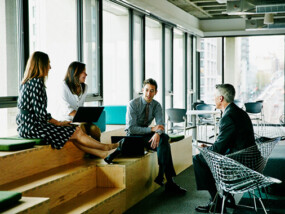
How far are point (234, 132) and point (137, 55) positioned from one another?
5097 millimetres

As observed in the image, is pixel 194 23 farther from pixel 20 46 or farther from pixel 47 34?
pixel 20 46

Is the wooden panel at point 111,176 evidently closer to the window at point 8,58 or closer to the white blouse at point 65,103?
the white blouse at point 65,103

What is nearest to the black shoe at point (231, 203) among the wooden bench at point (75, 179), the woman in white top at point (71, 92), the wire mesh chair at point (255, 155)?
the wire mesh chair at point (255, 155)

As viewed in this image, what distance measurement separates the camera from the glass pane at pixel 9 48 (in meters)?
4.72

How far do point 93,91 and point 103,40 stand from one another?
3.53 feet

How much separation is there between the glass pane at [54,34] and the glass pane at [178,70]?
5539mm

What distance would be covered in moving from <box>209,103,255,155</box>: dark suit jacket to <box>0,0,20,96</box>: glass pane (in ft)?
8.15

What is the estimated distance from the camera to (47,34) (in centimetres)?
573

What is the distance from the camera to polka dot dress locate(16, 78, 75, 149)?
4.25m

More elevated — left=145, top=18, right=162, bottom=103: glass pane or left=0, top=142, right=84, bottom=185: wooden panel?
left=145, top=18, right=162, bottom=103: glass pane

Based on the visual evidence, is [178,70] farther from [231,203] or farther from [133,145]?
[231,203]

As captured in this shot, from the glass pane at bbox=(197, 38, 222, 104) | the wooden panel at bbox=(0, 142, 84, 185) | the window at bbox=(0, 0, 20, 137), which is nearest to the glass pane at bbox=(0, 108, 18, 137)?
the window at bbox=(0, 0, 20, 137)

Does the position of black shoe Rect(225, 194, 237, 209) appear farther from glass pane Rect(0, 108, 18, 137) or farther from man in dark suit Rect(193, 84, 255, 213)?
glass pane Rect(0, 108, 18, 137)

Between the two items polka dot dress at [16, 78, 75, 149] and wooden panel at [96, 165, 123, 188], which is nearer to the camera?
polka dot dress at [16, 78, 75, 149]
